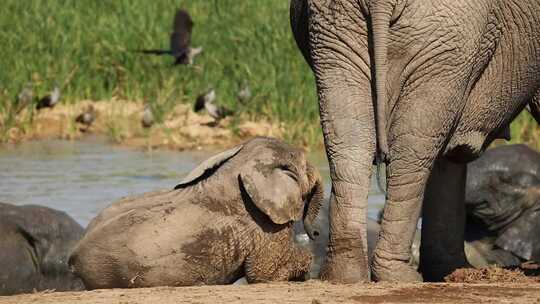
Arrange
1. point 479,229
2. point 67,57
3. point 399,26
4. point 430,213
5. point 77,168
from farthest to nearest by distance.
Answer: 1. point 67,57
2. point 77,168
3. point 479,229
4. point 430,213
5. point 399,26

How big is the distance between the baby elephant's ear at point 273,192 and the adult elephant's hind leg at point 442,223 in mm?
1218

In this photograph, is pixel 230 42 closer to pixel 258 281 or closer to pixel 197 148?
pixel 197 148

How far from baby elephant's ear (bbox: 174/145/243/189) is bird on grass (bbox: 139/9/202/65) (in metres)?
7.30

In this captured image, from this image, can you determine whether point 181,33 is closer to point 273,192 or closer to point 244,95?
point 244,95

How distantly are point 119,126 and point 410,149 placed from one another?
24.3ft

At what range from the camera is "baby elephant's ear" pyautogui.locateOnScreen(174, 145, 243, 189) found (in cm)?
734

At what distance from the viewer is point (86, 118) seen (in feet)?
45.9

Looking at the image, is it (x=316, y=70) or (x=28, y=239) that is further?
(x=28, y=239)

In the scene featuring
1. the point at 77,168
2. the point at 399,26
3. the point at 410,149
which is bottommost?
the point at 77,168

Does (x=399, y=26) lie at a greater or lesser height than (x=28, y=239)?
greater

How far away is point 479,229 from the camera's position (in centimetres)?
966

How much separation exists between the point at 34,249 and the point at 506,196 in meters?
2.87


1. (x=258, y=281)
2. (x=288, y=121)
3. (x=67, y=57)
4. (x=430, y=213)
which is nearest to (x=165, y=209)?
(x=258, y=281)

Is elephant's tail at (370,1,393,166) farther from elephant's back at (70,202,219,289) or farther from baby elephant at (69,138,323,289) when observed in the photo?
elephant's back at (70,202,219,289)
